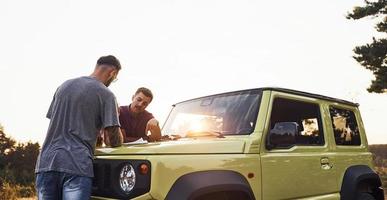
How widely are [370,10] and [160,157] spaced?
2018 centimetres

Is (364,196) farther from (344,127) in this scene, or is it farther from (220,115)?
(220,115)

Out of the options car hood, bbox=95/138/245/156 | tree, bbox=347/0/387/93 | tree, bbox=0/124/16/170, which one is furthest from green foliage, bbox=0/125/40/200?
car hood, bbox=95/138/245/156

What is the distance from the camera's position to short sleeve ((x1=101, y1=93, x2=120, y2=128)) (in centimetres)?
366

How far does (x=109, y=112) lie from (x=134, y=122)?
217cm

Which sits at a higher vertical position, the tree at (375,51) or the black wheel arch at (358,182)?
the tree at (375,51)

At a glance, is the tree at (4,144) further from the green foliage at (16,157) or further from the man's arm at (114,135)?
the man's arm at (114,135)

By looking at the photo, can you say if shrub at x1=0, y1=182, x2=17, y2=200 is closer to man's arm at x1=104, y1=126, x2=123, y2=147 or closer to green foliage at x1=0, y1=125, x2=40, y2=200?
man's arm at x1=104, y1=126, x2=123, y2=147

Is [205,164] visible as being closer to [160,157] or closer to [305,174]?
[160,157]

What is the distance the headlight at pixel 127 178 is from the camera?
11.5 feet

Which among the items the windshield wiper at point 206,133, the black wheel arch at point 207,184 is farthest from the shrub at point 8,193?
the black wheel arch at point 207,184

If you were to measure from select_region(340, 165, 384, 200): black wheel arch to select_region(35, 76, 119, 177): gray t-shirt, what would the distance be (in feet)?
9.68

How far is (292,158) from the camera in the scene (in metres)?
4.54

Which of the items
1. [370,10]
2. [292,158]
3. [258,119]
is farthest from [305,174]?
[370,10]

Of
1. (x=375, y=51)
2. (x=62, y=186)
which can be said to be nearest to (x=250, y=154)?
(x=62, y=186)
